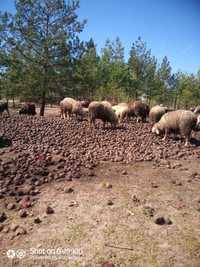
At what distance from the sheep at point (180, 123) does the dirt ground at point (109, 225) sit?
13.9 ft

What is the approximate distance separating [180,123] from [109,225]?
7118 mm

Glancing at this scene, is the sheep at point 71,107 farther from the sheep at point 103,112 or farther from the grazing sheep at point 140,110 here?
the grazing sheep at point 140,110

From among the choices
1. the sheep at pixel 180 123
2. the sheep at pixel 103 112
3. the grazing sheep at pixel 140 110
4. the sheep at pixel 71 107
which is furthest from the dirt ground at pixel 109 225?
the grazing sheep at pixel 140 110

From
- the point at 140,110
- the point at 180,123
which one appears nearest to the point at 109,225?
the point at 180,123

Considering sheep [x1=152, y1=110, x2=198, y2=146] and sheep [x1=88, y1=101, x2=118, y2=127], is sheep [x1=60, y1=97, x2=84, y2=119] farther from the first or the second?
sheep [x1=152, y1=110, x2=198, y2=146]

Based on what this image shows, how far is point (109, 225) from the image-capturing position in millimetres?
3969

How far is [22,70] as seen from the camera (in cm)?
1788

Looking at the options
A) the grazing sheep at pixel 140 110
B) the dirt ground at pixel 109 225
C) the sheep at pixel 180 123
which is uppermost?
the grazing sheep at pixel 140 110

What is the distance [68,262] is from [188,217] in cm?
226

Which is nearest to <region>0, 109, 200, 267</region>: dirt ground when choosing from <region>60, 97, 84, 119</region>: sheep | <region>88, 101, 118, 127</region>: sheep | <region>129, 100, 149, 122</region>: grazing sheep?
<region>88, 101, 118, 127</region>: sheep

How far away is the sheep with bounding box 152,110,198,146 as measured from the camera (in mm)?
9812

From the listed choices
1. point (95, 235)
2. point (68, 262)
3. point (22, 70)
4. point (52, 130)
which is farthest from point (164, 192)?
point (22, 70)

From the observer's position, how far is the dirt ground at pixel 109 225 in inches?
129

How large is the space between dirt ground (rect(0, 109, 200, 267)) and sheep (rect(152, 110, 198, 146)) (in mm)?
4226
